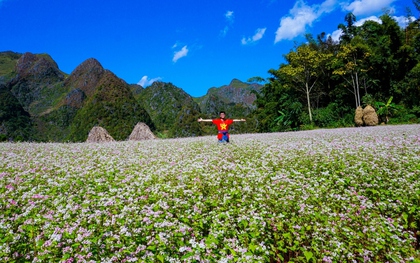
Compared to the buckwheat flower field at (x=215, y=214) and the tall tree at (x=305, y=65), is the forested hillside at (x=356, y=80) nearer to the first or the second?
the tall tree at (x=305, y=65)

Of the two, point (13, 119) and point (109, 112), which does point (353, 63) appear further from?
point (13, 119)

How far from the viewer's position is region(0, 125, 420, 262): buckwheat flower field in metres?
4.00

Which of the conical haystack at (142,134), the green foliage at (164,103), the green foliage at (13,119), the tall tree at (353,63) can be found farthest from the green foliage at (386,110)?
the green foliage at (13,119)

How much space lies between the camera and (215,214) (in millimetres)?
5215

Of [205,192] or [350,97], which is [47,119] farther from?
[205,192]

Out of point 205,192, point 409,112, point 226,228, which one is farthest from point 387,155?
point 409,112

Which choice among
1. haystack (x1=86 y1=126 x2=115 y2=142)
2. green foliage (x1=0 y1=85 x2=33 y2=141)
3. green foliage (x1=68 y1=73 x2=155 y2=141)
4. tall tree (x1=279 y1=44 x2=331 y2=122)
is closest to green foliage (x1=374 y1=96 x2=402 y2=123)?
tall tree (x1=279 y1=44 x2=331 y2=122)

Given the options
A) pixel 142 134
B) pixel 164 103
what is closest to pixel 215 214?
pixel 142 134

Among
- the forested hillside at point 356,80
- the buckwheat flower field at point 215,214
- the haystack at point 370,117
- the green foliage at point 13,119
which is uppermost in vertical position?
the green foliage at point 13,119

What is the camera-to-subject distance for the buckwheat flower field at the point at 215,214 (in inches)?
158

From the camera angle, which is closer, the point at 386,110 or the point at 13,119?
the point at 386,110

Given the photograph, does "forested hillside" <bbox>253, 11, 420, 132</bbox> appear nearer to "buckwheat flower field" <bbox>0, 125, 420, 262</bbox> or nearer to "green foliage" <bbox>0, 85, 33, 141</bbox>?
"buckwheat flower field" <bbox>0, 125, 420, 262</bbox>

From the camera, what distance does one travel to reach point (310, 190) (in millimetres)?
6316

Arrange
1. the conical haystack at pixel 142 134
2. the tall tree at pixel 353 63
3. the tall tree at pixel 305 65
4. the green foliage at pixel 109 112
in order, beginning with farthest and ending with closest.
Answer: the green foliage at pixel 109 112 < the tall tree at pixel 305 65 < the tall tree at pixel 353 63 < the conical haystack at pixel 142 134
